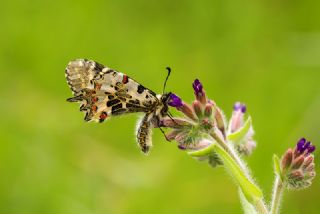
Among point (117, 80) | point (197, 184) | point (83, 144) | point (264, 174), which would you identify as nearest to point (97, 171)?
point (83, 144)

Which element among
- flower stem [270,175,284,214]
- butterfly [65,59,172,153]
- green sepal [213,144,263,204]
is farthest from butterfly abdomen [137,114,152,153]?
flower stem [270,175,284,214]

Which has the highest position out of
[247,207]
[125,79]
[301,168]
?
[125,79]

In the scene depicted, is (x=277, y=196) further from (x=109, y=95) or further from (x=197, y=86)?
(x=109, y=95)

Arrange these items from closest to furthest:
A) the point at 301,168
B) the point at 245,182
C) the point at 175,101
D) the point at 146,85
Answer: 1. the point at 245,182
2. the point at 301,168
3. the point at 175,101
4. the point at 146,85

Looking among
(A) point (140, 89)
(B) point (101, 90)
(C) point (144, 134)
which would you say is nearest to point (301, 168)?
(C) point (144, 134)

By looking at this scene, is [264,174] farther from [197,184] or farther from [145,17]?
[145,17]

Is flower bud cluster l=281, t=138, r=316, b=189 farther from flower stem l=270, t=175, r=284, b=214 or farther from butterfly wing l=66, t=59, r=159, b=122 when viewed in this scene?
butterfly wing l=66, t=59, r=159, b=122
